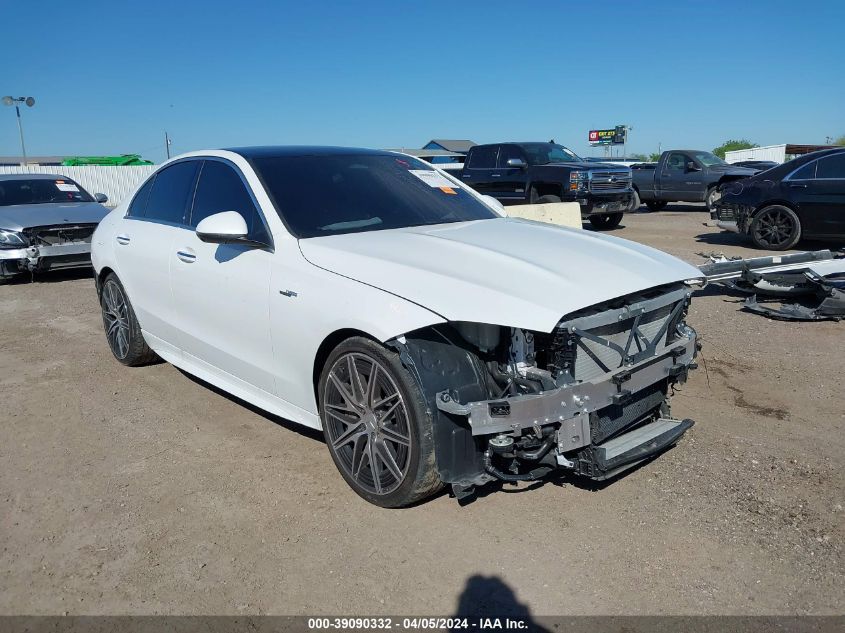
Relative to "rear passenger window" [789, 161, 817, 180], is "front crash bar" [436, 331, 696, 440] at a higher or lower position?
lower

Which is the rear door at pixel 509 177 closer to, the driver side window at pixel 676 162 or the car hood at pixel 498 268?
the driver side window at pixel 676 162

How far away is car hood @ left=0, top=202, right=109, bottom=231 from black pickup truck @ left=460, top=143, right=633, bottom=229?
809 cm

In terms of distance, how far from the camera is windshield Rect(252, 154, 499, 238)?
4.00m

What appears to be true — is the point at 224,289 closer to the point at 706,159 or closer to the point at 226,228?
the point at 226,228

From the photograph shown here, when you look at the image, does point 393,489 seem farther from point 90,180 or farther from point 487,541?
point 90,180

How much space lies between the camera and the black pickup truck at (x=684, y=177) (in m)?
19.5

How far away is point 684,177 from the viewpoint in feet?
65.9

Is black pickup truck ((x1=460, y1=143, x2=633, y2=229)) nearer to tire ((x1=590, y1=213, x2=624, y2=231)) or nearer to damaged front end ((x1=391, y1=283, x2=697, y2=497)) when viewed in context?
tire ((x1=590, y1=213, x2=624, y2=231))

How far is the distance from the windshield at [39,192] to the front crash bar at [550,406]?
10.5m

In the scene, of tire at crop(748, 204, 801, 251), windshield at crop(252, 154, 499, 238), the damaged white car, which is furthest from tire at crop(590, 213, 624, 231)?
windshield at crop(252, 154, 499, 238)

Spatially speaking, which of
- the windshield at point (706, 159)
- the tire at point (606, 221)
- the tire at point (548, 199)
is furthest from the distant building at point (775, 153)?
the tire at point (548, 199)

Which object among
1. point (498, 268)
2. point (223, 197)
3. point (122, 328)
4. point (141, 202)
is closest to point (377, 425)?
point (498, 268)

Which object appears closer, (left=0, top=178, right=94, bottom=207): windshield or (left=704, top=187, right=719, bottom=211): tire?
(left=0, top=178, right=94, bottom=207): windshield

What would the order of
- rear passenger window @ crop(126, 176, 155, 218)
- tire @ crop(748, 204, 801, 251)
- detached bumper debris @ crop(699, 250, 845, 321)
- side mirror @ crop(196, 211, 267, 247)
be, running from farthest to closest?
1. tire @ crop(748, 204, 801, 251)
2. detached bumper debris @ crop(699, 250, 845, 321)
3. rear passenger window @ crop(126, 176, 155, 218)
4. side mirror @ crop(196, 211, 267, 247)
